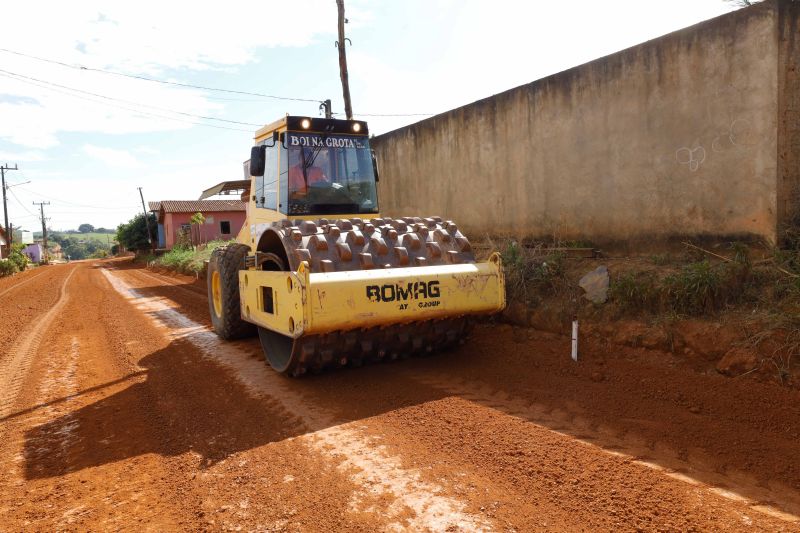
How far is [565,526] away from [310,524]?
1258mm

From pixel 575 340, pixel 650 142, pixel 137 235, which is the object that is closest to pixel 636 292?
pixel 575 340

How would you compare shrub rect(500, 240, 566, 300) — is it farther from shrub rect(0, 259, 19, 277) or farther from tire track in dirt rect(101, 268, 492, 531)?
shrub rect(0, 259, 19, 277)

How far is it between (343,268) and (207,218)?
39891 mm

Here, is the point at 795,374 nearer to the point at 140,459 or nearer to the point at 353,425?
the point at 353,425

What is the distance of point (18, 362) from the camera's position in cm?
665

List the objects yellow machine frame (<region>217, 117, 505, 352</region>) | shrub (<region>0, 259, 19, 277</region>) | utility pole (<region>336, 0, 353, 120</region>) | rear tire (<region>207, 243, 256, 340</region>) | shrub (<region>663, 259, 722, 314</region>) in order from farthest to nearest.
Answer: shrub (<region>0, 259, 19, 277</region>), utility pole (<region>336, 0, 353, 120</region>), rear tire (<region>207, 243, 256, 340</region>), shrub (<region>663, 259, 722, 314</region>), yellow machine frame (<region>217, 117, 505, 352</region>)

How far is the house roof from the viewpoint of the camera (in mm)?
42750

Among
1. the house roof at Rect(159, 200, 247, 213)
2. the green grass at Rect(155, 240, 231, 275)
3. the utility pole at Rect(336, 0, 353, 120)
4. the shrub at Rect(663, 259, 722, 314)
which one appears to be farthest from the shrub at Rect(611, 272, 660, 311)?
the house roof at Rect(159, 200, 247, 213)

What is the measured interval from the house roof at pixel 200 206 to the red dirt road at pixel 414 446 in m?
38.5

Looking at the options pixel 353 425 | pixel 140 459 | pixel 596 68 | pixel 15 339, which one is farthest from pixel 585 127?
pixel 15 339

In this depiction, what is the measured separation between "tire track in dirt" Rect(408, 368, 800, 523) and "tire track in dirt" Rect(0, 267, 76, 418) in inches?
154

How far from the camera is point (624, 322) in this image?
542cm

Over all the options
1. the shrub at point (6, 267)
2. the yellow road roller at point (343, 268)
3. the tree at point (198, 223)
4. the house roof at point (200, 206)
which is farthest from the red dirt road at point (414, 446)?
the house roof at point (200, 206)

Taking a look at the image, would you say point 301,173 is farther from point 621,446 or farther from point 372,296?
point 621,446
